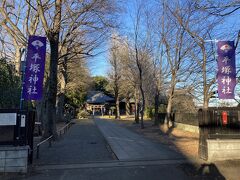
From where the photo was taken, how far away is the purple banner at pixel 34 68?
14.1 metres

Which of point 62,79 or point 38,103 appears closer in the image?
point 38,103

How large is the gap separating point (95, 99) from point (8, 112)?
64.2m

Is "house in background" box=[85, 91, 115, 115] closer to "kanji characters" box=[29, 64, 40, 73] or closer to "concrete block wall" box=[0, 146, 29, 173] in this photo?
"kanji characters" box=[29, 64, 40, 73]

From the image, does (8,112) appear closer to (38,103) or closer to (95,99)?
(38,103)

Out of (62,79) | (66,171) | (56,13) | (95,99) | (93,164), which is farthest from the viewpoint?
(95,99)

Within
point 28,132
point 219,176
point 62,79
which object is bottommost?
point 219,176

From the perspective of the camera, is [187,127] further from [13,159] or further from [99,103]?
[99,103]

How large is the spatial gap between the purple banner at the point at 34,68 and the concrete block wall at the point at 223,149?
7.77 m

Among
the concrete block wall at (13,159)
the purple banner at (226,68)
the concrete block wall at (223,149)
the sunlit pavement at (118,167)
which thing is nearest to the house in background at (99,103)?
the sunlit pavement at (118,167)

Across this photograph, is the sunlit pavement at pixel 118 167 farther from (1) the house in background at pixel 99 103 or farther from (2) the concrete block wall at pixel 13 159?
(1) the house in background at pixel 99 103

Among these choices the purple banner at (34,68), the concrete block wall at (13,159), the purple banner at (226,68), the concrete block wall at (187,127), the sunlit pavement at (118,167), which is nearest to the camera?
the sunlit pavement at (118,167)

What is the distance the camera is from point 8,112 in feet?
31.4

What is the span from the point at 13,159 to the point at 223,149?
21.9ft

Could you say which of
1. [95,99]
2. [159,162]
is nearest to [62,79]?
[159,162]
